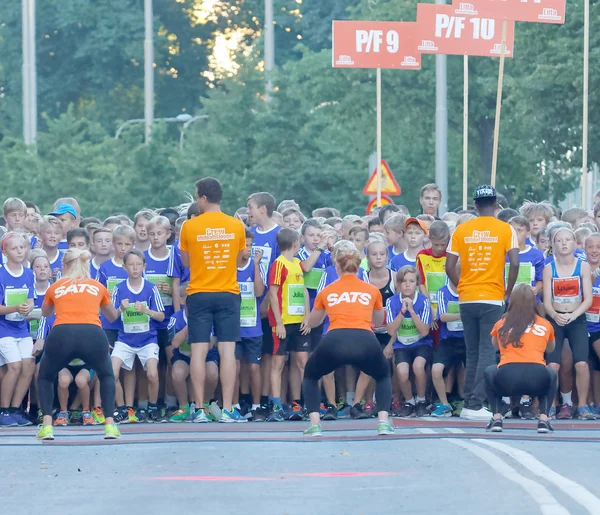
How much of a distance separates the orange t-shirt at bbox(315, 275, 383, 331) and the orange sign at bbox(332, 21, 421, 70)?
553 inches

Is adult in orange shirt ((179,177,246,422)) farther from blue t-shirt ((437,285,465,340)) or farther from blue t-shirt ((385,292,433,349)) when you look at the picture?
blue t-shirt ((437,285,465,340))

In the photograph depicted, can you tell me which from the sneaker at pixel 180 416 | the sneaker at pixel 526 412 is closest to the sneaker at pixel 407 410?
the sneaker at pixel 526 412

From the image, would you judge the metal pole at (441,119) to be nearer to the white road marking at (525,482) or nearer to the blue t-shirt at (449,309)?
the blue t-shirt at (449,309)

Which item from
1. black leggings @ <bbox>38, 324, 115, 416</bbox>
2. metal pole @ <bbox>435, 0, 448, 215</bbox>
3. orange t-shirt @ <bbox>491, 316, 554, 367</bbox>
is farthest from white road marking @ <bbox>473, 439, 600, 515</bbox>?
metal pole @ <bbox>435, 0, 448, 215</bbox>

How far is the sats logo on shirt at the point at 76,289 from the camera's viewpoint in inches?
568

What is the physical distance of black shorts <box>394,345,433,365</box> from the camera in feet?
54.9

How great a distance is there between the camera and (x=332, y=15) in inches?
2421

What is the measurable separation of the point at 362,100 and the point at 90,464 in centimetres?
3063

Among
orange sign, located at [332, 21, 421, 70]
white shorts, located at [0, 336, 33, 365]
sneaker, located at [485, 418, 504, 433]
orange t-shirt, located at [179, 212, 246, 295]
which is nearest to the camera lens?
sneaker, located at [485, 418, 504, 433]

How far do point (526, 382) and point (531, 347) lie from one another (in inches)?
12.3

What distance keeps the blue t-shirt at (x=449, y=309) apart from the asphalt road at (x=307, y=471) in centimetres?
154

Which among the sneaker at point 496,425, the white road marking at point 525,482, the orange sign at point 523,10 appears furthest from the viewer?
the orange sign at point 523,10

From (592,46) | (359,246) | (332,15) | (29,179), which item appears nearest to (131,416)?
(359,246)

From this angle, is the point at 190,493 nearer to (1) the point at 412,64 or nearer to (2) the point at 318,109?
(1) the point at 412,64
